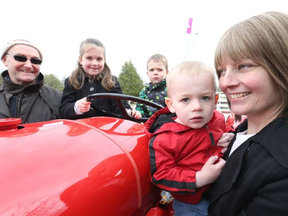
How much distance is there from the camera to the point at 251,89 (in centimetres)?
94

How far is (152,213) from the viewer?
1.20 meters

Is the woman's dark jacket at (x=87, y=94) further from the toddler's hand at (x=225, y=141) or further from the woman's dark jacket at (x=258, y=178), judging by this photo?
the woman's dark jacket at (x=258, y=178)

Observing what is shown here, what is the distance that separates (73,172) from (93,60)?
1958 mm

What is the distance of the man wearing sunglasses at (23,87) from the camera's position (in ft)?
7.13

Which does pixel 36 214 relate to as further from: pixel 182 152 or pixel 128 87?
pixel 128 87

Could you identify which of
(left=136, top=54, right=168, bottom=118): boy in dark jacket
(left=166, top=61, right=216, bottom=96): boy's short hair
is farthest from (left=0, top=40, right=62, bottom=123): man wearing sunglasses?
(left=166, top=61, right=216, bottom=96): boy's short hair

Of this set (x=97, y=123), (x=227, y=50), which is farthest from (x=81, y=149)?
(x=227, y=50)

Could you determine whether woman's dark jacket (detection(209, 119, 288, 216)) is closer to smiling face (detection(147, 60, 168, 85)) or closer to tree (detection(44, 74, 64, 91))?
smiling face (detection(147, 60, 168, 85))

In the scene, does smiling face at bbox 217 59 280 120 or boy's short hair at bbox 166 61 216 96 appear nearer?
smiling face at bbox 217 59 280 120

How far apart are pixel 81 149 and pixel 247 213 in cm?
77

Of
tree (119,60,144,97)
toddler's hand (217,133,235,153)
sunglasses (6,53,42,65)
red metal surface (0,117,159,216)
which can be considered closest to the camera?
red metal surface (0,117,159,216)

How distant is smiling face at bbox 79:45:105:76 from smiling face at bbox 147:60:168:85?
122cm

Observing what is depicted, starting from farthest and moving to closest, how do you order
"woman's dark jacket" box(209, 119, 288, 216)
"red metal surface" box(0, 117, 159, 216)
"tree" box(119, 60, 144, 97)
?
"tree" box(119, 60, 144, 97) → "woman's dark jacket" box(209, 119, 288, 216) → "red metal surface" box(0, 117, 159, 216)

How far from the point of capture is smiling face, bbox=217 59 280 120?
0.92 meters
